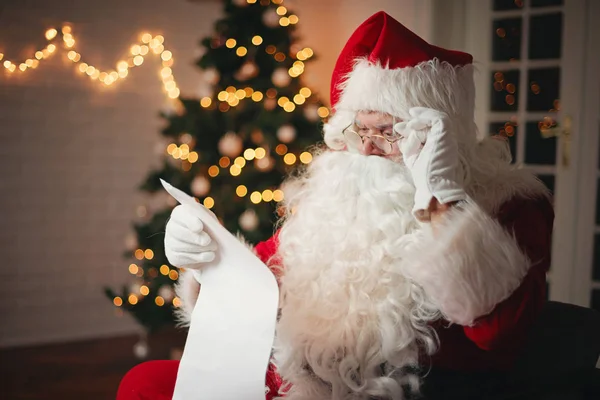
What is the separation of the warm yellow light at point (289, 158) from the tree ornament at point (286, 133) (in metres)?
0.07

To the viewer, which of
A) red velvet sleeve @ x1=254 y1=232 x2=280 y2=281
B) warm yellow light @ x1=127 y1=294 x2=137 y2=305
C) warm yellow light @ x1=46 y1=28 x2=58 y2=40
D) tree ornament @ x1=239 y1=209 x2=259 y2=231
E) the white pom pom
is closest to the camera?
red velvet sleeve @ x1=254 y1=232 x2=280 y2=281

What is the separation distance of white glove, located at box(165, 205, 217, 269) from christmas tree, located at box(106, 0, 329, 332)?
61.0 inches

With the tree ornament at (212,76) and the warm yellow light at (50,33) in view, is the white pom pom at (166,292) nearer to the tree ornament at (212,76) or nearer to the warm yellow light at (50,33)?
the tree ornament at (212,76)

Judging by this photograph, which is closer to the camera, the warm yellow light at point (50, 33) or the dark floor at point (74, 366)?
the dark floor at point (74, 366)

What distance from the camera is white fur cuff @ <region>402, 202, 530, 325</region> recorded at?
1218 millimetres

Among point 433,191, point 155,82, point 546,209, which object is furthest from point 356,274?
point 155,82

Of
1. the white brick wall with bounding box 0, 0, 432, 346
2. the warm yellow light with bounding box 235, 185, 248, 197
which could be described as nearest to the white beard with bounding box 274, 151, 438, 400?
the warm yellow light with bounding box 235, 185, 248, 197

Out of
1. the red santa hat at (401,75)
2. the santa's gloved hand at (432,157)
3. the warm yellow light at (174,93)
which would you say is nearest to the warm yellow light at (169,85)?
the warm yellow light at (174,93)

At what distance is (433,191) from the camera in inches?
49.6

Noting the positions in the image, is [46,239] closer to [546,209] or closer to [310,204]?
[310,204]

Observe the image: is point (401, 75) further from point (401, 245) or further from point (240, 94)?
point (240, 94)

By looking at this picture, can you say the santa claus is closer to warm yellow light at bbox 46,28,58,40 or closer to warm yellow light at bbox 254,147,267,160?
warm yellow light at bbox 254,147,267,160

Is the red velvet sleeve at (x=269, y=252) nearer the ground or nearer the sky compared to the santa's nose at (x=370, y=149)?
nearer the ground

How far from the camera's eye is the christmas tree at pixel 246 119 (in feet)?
10.2
